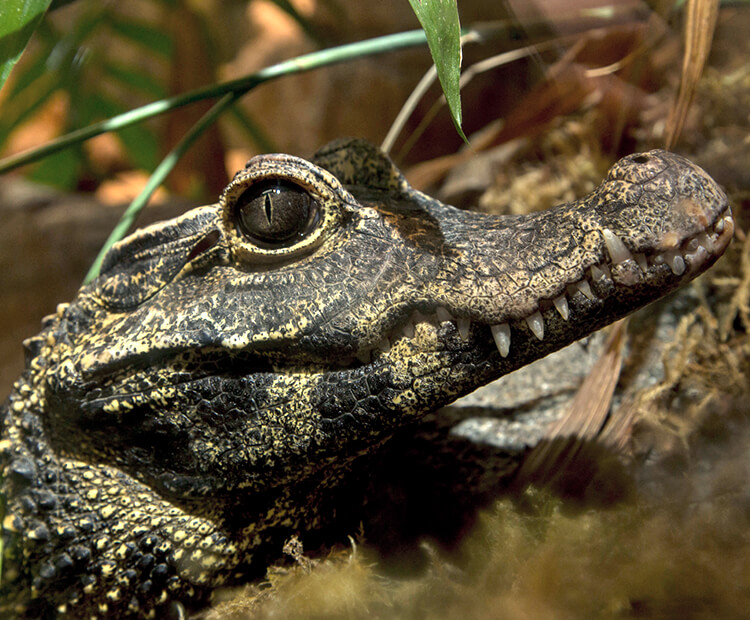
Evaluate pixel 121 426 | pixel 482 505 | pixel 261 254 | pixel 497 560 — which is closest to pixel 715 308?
pixel 482 505

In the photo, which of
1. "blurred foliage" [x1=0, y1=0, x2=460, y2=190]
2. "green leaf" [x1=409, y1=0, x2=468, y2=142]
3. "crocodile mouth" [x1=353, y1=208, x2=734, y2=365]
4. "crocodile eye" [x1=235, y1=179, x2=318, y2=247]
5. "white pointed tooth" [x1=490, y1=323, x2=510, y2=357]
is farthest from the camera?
"blurred foliage" [x1=0, y1=0, x2=460, y2=190]

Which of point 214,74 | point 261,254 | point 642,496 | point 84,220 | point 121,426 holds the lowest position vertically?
point 642,496

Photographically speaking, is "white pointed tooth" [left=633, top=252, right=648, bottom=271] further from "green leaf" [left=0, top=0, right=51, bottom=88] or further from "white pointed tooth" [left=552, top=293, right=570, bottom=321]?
"green leaf" [left=0, top=0, right=51, bottom=88]

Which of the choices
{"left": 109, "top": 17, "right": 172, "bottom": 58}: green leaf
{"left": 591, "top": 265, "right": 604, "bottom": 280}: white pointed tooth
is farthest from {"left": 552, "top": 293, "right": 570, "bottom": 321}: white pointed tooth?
{"left": 109, "top": 17, "right": 172, "bottom": 58}: green leaf

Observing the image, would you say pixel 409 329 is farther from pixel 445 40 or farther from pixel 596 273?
pixel 445 40

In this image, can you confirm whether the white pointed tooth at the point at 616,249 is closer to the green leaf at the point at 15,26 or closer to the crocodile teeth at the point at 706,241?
the crocodile teeth at the point at 706,241

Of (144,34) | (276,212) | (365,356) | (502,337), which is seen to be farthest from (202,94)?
(144,34)

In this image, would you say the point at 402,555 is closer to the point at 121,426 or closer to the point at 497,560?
the point at 497,560
